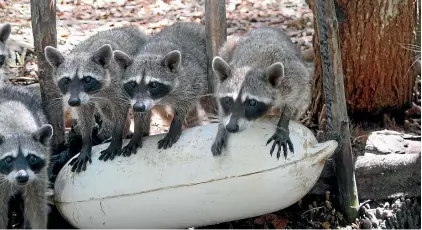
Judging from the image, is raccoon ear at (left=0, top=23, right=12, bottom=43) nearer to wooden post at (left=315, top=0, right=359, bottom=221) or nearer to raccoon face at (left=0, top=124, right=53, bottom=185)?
raccoon face at (left=0, top=124, right=53, bottom=185)

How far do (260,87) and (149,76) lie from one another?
933 millimetres

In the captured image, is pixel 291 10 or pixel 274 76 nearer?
pixel 274 76

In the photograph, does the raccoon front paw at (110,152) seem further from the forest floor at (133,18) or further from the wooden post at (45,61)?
the forest floor at (133,18)

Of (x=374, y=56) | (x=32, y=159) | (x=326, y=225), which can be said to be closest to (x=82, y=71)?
(x=32, y=159)

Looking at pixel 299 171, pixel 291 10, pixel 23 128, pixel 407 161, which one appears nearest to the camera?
pixel 299 171

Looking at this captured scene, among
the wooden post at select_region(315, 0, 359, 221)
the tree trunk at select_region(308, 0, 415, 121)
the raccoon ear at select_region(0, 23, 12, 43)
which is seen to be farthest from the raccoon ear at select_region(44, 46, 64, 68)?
the tree trunk at select_region(308, 0, 415, 121)

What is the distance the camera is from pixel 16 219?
667 cm

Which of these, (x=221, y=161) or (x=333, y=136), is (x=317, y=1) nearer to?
(x=333, y=136)

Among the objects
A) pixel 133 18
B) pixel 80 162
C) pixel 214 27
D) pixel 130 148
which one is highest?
pixel 214 27

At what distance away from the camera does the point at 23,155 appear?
234 inches

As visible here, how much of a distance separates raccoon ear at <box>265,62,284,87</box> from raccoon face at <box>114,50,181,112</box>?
0.82 metres

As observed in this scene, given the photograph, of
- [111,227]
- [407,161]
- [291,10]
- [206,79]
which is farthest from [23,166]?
[291,10]

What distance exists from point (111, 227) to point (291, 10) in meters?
5.14

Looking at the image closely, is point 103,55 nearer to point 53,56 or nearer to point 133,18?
point 53,56
